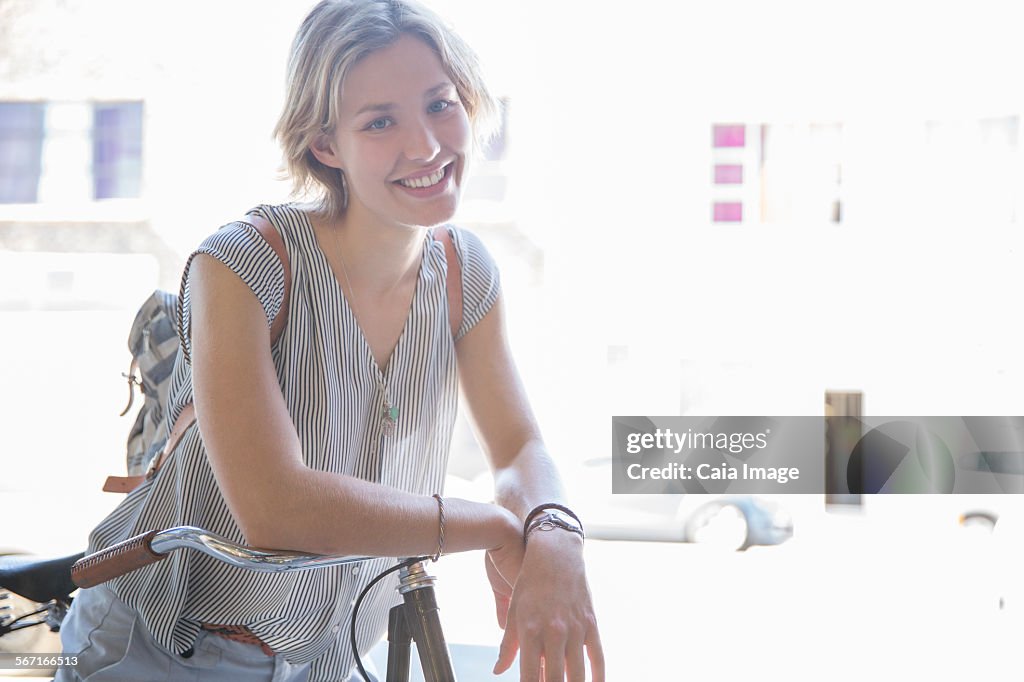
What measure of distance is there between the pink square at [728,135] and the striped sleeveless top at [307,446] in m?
5.73

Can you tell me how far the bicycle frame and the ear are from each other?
38cm

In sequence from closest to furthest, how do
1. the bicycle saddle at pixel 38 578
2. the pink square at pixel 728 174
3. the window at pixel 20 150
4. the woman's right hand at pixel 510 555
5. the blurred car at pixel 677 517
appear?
the woman's right hand at pixel 510 555
the bicycle saddle at pixel 38 578
the blurred car at pixel 677 517
the window at pixel 20 150
the pink square at pixel 728 174

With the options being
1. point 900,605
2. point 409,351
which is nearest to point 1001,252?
point 900,605

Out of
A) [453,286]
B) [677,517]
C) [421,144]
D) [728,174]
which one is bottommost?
[677,517]

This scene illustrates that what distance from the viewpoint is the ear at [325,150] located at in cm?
94

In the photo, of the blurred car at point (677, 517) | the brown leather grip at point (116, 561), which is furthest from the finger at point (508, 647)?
the blurred car at point (677, 517)

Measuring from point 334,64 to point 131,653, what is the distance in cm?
57

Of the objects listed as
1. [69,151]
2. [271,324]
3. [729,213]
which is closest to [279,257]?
[271,324]

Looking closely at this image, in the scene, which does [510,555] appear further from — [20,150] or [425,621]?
[20,150]

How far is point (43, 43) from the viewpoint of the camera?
20.3ft

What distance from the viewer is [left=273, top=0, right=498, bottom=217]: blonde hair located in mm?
879

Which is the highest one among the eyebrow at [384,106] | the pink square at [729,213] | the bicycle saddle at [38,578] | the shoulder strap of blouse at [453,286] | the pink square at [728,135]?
the pink square at [728,135]

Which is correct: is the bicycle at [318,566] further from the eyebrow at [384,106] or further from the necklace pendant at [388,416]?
the eyebrow at [384,106]

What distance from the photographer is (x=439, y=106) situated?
36.6 inches
